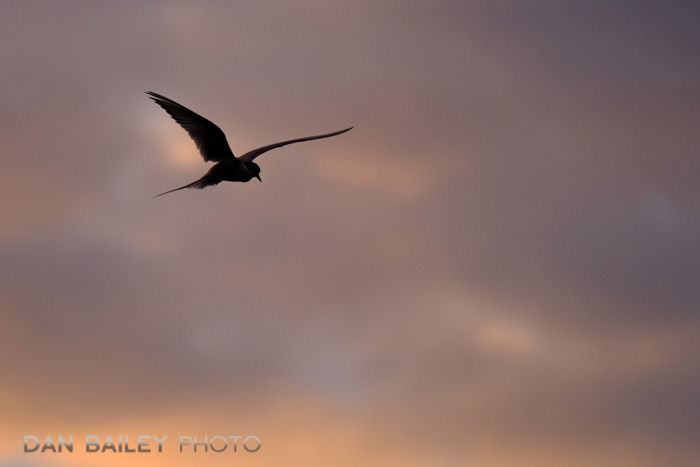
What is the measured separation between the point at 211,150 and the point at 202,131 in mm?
912

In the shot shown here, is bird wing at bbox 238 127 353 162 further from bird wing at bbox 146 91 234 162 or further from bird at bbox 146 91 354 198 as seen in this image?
bird wing at bbox 146 91 234 162

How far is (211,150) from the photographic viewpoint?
4169cm

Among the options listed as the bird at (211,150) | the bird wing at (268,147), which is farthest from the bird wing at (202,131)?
the bird wing at (268,147)

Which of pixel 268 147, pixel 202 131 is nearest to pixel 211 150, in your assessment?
pixel 202 131

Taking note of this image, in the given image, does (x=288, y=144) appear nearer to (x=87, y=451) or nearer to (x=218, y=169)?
(x=218, y=169)

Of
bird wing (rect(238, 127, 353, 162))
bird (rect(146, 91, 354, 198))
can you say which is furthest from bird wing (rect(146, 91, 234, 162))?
bird wing (rect(238, 127, 353, 162))

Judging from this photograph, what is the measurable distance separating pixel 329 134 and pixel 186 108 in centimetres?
627

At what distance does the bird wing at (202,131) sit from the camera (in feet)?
131

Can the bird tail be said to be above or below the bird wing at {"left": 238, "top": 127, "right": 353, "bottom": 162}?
below

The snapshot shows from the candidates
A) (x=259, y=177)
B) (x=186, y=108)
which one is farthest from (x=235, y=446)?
(x=186, y=108)

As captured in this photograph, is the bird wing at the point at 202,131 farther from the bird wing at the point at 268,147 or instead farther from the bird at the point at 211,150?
the bird wing at the point at 268,147

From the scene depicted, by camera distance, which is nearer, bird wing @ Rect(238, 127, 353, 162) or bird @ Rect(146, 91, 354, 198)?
bird @ Rect(146, 91, 354, 198)

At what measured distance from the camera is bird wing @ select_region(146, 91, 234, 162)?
39.9 m

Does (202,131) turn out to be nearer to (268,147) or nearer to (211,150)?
(211,150)
